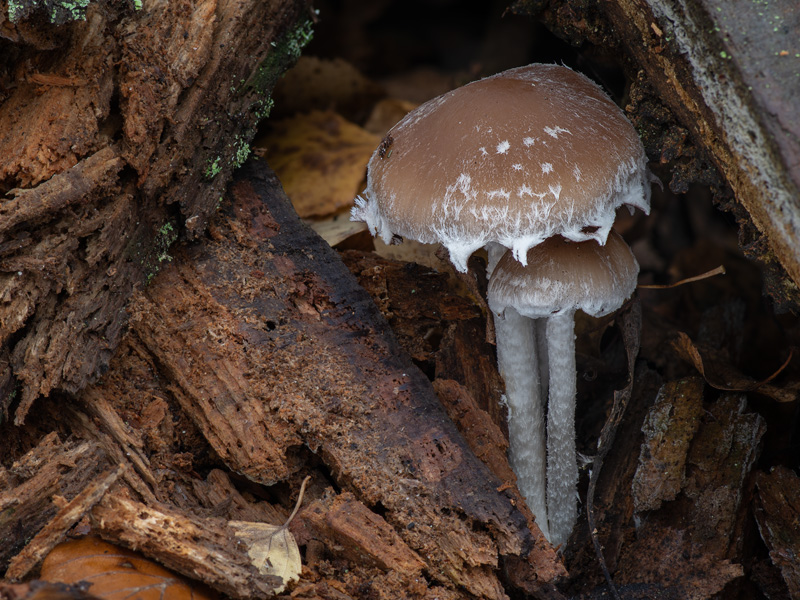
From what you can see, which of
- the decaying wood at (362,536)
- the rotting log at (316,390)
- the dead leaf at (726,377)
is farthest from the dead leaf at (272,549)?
the dead leaf at (726,377)

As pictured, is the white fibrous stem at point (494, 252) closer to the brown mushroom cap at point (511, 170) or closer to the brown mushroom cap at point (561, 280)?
the brown mushroom cap at point (561, 280)

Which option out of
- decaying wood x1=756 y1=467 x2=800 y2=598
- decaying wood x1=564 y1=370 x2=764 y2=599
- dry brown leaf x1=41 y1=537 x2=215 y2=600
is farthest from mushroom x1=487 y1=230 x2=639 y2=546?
dry brown leaf x1=41 y1=537 x2=215 y2=600

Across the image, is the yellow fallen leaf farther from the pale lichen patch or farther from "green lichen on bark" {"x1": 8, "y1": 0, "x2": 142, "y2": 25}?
"green lichen on bark" {"x1": 8, "y1": 0, "x2": 142, "y2": 25}

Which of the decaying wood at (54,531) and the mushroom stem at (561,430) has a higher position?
the decaying wood at (54,531)

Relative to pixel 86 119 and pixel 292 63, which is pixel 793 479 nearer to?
pixel 292 63

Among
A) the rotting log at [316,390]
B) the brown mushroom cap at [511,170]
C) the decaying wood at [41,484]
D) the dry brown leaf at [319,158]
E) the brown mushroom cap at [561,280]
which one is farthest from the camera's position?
the dry brown leaf at [319,158]

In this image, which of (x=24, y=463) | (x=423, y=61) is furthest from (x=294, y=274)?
(x=423, y=61)

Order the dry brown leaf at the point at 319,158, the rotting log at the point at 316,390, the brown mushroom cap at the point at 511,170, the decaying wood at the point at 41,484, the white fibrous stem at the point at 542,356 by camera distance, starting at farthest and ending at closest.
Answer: the dry brown leaf at the point at 319,158 < the white fibrous stem at the point at 542,356 < the rotting log at the point at 316,390 < the brown mushroom cap at the point at 511,170 < the decaying wood at the point at 41,484

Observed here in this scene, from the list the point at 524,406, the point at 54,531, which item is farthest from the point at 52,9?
the point at 524,406
